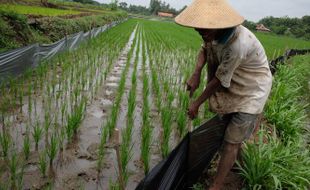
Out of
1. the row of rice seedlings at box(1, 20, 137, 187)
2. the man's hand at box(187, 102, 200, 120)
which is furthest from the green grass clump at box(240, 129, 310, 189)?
the row of rice seedlings at box(1, 20, 137, 187)

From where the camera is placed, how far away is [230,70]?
1.90 metres

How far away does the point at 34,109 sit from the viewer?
3932 mm

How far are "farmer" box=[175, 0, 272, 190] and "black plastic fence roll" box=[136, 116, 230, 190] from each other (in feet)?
0.47

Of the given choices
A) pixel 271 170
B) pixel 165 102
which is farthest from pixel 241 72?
pixel 165 102

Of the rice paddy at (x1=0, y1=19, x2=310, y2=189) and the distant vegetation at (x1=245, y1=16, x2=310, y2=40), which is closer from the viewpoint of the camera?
the rice paddy at (x1=0, y1=19, x2=310, y2=189)

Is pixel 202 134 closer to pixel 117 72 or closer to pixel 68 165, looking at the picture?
pixel 68 165

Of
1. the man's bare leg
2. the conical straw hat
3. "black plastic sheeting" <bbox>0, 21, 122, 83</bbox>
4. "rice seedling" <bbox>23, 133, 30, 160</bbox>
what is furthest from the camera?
"black plastic sheeting" <bbox>0, 21, 122, 83</bbox>

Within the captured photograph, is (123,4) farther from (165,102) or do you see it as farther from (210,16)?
(210,16)

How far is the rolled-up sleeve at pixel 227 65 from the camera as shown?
6.10 feet

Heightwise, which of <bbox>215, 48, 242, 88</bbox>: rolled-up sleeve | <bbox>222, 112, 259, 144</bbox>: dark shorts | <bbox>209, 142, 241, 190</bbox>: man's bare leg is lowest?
<bbox>209, 142, 241, 190</bbox>: man's bare leg

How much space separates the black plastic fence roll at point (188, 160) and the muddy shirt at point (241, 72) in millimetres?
205

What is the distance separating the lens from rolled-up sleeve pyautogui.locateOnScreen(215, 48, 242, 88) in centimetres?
186

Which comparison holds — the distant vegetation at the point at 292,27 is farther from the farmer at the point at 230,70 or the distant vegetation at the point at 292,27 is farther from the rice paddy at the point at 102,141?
the farmer at the point at 230,70

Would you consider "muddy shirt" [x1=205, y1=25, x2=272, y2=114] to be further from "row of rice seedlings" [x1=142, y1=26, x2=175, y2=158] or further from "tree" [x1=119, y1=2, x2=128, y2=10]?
"tree" [x1=119, y1=2, x2=128, y2=10]
